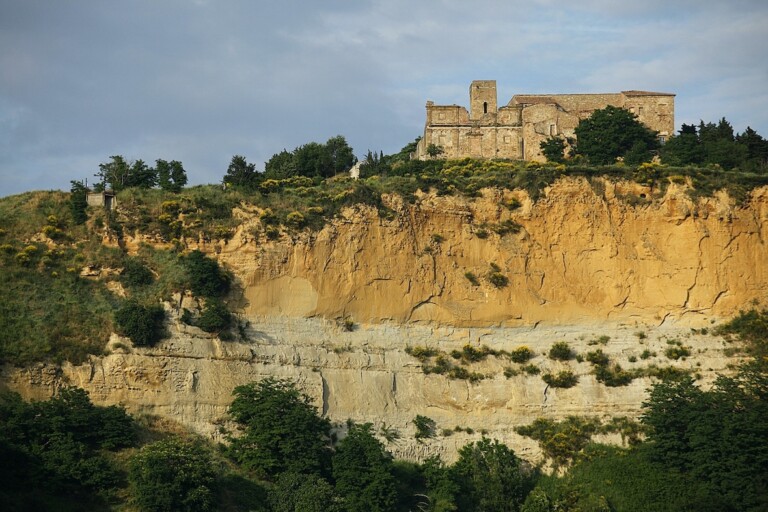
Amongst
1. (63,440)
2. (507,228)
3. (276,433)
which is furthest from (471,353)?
(63,440)

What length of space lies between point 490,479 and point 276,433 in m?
7.16

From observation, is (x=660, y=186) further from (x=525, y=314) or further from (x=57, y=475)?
(x=57, y=475)

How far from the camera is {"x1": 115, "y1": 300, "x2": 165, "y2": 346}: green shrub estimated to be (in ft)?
147

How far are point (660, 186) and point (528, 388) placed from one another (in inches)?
411

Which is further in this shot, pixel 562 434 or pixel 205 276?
pixel 205 276

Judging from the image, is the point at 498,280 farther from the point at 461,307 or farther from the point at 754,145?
the point at 754,145

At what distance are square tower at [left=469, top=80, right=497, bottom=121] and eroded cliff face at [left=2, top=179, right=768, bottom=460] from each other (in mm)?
12880

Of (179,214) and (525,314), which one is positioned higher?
(179,214)

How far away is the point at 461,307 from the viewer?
1967 inches

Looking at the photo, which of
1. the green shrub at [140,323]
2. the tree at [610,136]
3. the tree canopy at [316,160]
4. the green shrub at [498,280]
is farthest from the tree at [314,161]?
the green shrub at [140,323]

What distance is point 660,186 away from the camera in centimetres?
5256

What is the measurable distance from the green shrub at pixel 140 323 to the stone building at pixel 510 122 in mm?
21846

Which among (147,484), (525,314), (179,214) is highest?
(179,214)

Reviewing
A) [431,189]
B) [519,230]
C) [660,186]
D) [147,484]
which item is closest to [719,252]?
[660,186]
